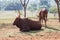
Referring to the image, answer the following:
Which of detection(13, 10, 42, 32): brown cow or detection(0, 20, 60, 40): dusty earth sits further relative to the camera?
detection(13, 10, 42, 32): brown cow

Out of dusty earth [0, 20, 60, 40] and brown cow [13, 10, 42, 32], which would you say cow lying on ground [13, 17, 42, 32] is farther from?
dusty earth [0, 20, 60, 40]

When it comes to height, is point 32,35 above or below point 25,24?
below

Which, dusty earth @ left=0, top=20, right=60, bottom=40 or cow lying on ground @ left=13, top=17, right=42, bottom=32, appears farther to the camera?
cow lying on ground @ left=13, top=17, right=42, bottom=32

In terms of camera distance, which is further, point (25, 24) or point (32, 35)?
point (25, 24)

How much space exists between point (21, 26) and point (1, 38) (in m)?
2.99

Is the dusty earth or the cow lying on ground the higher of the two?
the cow lying on ground

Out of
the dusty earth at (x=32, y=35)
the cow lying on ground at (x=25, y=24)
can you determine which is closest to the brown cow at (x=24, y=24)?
the cow lying on ground at (x=25, y=24)

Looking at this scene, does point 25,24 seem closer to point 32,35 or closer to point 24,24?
point 24,24

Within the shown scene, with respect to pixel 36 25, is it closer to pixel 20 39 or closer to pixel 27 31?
pixel 27 31

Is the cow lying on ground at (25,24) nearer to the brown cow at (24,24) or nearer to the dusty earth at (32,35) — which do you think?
the brown cow at (24,24)

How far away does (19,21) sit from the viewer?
13898 millimetres

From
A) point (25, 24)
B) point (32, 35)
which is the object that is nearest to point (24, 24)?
point (25, 24)

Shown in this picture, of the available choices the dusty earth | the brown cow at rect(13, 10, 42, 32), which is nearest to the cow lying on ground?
the brown cow at rect(13, 10, 42, 32)

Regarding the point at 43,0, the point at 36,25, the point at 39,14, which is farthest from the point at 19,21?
the point at 43,0
